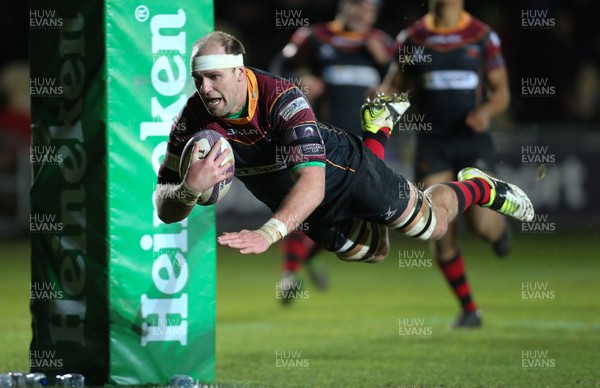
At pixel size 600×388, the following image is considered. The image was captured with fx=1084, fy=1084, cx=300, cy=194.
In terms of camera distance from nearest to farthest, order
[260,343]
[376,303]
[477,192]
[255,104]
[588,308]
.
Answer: [255,104]
[477,192]
[260,343]
[588,308]
[376,303]

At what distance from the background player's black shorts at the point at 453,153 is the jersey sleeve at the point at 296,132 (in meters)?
3.72

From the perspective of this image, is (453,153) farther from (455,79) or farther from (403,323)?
(403,323)

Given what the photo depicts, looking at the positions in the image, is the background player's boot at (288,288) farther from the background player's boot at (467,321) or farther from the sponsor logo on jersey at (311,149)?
the sponsor logo on jersey at (311,149)

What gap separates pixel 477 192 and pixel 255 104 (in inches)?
81.4

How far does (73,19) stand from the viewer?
6.72 m

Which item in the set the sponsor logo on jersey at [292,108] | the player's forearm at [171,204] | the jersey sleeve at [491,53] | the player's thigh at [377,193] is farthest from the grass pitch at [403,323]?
the jersey sleeve at [491,53]

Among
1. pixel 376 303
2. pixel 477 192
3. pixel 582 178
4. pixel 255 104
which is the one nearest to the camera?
pixel 255 104

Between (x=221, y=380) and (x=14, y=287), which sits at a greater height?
(x=221, y=380)

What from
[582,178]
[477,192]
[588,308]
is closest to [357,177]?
[477,192]

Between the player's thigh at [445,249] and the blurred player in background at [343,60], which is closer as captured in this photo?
the player's thigh at [445,249]

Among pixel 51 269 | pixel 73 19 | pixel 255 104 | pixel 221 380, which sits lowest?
pixel 221 380

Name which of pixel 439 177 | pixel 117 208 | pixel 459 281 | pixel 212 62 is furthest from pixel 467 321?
pixel 212 62

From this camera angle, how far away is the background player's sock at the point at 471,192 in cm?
736

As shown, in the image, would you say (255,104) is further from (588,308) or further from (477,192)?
(588,308)
